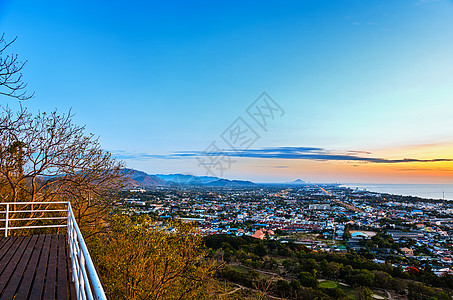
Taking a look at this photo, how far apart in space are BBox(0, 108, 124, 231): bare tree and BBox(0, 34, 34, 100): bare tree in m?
3.20

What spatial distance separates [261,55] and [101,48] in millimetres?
10128

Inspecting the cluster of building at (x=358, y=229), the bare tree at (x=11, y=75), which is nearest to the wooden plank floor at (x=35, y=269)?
the bare tree at (x=11, y=75)

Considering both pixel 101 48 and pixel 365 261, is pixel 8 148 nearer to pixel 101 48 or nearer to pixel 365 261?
pixel 101 48

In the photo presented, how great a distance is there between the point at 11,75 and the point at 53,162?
4.21 m

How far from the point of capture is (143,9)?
14.5 meters

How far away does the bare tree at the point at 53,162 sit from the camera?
316 inches

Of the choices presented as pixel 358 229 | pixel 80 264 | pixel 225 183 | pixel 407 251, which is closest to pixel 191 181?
pixel 225 183

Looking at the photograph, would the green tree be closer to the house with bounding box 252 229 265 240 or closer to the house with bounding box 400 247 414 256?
the house with bounding box 252 229 265 240

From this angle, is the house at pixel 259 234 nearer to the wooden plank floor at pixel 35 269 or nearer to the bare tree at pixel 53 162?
the bare tree at pixel 53 162

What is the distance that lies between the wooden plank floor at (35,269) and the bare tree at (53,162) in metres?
3.29

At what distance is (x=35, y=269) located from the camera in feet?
12.2

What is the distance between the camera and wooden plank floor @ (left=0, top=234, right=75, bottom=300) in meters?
2.96

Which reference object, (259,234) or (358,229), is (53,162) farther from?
(358,229)

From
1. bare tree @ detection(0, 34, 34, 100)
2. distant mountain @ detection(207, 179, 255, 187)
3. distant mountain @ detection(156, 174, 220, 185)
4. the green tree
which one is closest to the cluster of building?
the green tree
